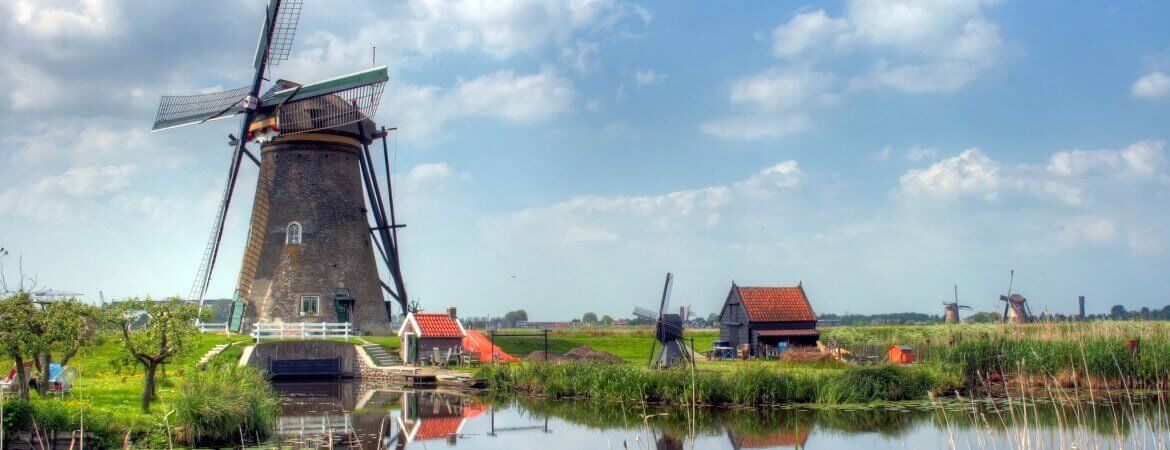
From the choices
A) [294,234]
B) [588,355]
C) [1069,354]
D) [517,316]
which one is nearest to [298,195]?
[294,234]

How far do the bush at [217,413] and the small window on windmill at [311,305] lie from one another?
56.3ft

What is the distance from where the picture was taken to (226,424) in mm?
12898

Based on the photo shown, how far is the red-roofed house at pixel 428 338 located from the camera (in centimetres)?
2897

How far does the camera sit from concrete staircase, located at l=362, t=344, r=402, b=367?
28.3 m

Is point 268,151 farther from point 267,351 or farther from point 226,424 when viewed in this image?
point 226,424

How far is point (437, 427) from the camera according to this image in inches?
654

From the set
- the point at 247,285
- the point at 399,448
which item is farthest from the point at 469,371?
the point at 399,448

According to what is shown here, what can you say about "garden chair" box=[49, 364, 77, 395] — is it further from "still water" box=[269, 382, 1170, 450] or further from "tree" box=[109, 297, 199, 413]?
"still water" box=[269, 382, 1170, 450]

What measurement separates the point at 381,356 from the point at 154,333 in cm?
1341

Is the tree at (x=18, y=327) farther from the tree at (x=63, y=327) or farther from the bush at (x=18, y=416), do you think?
the bush at (x=18, y=416)

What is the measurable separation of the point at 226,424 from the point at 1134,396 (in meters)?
16.8

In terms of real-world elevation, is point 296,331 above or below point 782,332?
above

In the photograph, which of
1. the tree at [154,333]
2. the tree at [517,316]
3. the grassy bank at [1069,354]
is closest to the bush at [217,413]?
the tree at [154,333]

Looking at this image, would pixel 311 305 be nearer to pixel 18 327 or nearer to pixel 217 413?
pixel 18 327
